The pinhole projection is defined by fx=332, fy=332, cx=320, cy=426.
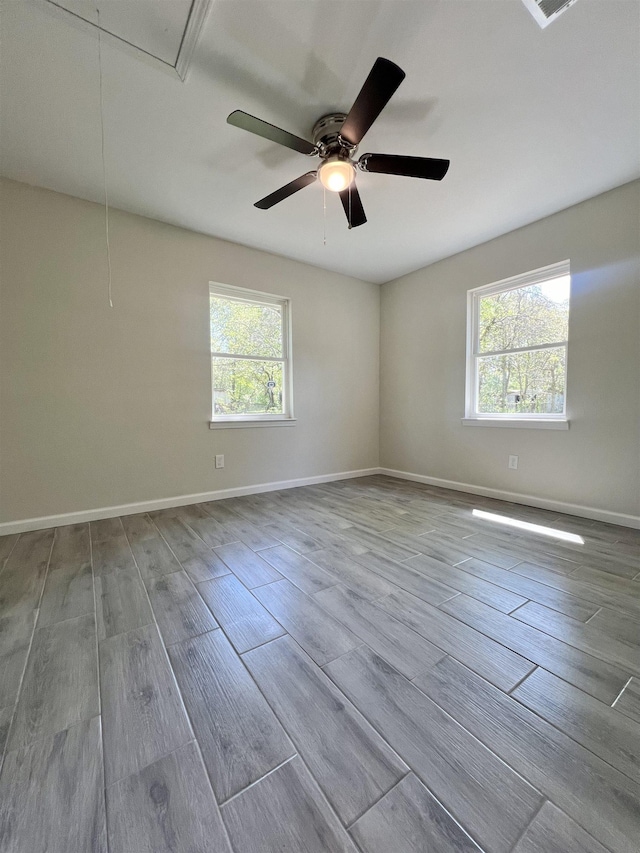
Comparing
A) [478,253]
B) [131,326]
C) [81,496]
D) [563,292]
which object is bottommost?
[81,496]

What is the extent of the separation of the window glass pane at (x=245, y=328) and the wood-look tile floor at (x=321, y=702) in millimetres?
2180

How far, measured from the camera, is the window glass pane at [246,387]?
136 inches

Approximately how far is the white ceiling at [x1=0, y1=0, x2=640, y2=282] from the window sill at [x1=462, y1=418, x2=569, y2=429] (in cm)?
182

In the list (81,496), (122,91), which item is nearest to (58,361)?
(81,496)

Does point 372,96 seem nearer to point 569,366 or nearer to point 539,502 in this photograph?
point 569,366

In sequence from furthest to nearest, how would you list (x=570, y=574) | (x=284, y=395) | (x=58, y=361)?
(x=284, y=395) → (x=58, y=361) → (x=570, y=574)

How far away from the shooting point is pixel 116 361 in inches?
113

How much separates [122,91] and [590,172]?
304 cm

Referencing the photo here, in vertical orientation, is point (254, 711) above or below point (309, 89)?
below

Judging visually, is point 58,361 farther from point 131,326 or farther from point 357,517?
point 357,517

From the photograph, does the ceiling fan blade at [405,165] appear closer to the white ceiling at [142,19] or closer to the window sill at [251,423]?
the white ceiling at [142,19]

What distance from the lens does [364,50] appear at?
1.56 meters

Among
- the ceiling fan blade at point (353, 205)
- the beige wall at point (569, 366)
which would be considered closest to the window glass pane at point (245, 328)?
the ceiling fan blade at point (353, 205)

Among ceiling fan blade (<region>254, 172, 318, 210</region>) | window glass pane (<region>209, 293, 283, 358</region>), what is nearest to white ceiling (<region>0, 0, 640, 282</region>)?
ceiling fan blade (<region>254, 172, 318, 210</region>)
